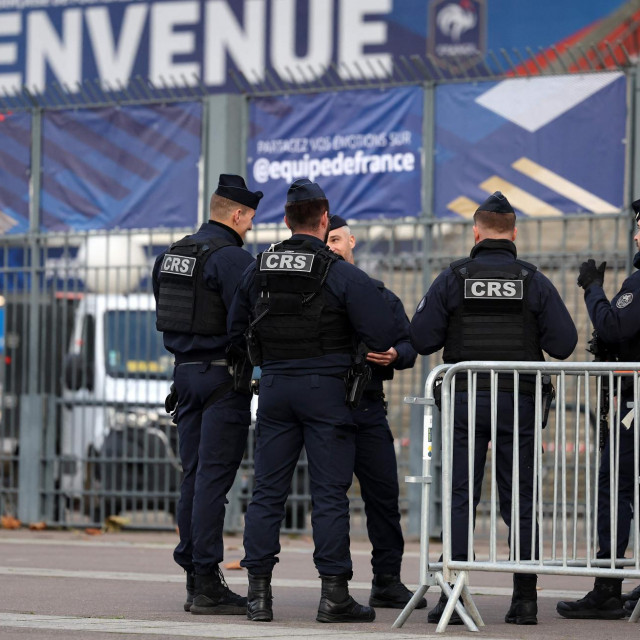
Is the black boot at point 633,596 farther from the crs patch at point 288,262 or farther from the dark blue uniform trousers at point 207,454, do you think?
the crs patch at point 288,262

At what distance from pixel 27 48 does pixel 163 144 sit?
14.6m

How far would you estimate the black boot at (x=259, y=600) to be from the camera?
7199 mm

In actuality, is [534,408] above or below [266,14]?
below

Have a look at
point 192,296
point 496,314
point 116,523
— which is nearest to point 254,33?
point 116,523

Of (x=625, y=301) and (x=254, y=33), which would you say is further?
(x=254, y=33)

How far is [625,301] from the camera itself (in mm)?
7586

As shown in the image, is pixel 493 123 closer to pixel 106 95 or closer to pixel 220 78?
pixel 106 95

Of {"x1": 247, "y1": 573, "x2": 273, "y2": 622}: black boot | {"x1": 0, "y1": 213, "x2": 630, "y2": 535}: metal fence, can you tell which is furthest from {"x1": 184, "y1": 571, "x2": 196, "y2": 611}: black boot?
{"x1": 0, "y1": 213, "x2": 630, "y2": 535}: metal fence

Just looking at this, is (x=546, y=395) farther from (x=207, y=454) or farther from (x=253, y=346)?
(x=207, y=454)

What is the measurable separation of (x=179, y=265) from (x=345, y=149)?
16.9 feet

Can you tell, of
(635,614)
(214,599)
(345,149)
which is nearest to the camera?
(635,614)

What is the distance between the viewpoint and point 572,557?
7.33 m

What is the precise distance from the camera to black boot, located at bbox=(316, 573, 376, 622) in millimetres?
7137

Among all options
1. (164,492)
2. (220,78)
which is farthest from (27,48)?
(164,492)
